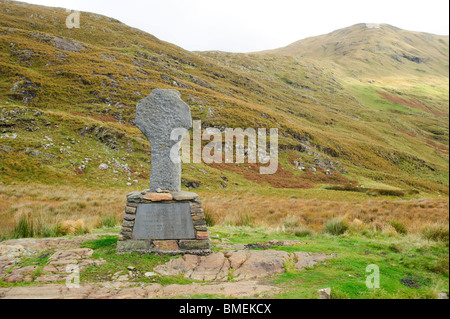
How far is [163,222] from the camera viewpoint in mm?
7098

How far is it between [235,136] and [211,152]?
24.8ft

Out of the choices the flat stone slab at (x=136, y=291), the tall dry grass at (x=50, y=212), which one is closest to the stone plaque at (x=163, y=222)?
the flat stone slab at (x=136, y=291)

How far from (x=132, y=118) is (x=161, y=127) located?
37830 mm

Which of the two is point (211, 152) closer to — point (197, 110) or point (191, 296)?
point (197, 110)

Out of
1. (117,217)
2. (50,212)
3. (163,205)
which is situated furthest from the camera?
(50,212)

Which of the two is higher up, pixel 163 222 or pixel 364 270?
pixel 163 222

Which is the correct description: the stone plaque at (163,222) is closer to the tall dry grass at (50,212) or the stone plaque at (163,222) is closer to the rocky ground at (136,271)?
the rocky ground at (136,271)

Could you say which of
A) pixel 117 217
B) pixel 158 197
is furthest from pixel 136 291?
pixel 117 217

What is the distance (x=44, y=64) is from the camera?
48344 mm

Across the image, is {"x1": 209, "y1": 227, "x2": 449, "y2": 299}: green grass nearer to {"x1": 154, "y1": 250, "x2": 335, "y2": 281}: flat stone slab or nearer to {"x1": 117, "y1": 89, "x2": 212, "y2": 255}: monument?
{"x1": 154, "y1": 250, "x2": 335, "y2": 281}: flat stone slab

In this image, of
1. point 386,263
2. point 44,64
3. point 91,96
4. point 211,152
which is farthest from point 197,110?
point 386,263

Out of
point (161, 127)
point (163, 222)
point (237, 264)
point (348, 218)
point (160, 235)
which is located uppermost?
point (161, 127)

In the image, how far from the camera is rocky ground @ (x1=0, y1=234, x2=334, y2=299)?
4473 millimetres

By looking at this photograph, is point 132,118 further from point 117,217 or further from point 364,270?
point 364,270
